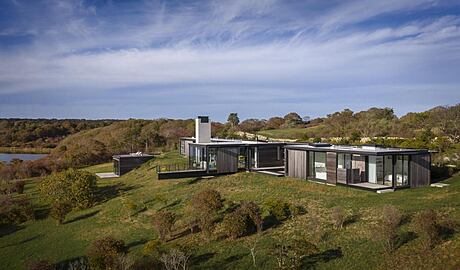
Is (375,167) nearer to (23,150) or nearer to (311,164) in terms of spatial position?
(311,164)

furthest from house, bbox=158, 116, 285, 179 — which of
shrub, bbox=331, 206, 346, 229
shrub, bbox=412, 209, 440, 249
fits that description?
shrub, bbox=412, 209, 440, 249

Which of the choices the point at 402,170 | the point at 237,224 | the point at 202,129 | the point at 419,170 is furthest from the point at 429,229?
the point at 202,129

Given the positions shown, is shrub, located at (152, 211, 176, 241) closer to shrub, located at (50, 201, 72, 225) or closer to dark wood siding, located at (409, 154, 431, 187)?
shrub, located at (50, 201, 72, 225)

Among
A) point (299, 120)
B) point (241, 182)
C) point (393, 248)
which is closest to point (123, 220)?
point (241, 182)

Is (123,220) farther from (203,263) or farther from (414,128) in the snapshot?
(414,128)

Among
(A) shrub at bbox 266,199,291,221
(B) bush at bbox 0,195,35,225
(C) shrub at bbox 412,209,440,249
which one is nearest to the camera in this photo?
(C) shrub at bbox 412,209,440,249

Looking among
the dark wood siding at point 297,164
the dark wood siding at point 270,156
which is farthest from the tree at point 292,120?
the dark wood siding at point 297,164
